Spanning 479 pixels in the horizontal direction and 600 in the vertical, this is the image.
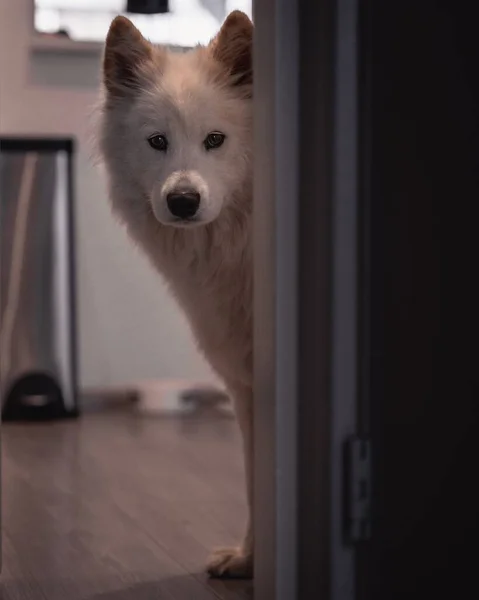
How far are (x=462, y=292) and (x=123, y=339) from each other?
281 centimetres

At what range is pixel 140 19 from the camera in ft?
12.4

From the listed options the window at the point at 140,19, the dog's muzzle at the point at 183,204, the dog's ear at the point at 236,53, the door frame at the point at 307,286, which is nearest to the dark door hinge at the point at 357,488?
the door frame at the point at 307,286

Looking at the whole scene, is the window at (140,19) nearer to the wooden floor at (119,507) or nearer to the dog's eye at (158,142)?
the wooden floor at (119,507)

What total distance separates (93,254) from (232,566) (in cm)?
227

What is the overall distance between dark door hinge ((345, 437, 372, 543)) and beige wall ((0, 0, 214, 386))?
2701 mm

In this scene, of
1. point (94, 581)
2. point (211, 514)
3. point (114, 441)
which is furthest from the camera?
point (114, 441)

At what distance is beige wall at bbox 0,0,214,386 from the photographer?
12.4 ft

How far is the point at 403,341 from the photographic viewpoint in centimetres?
134

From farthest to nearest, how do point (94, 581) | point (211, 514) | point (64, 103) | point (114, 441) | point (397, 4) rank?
1. point (64, 103)
2. point (114, 441)
3. point (211, 514)
4. point (94, 581)
5. point (397, 4)

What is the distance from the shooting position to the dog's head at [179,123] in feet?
6.14

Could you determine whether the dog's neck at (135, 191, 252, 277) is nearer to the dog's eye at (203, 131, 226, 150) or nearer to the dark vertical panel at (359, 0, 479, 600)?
the dog's eye at (203, 131, 226, 150)

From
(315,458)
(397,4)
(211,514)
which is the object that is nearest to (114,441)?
(211,514)

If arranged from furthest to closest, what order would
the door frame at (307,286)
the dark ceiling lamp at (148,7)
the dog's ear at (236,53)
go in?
1. the dark ceiling lamp at (148,7)
2. the dog's ear at (236,53)
3. the door frame at (307,286)

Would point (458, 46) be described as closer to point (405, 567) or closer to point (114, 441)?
point (405, 567)
